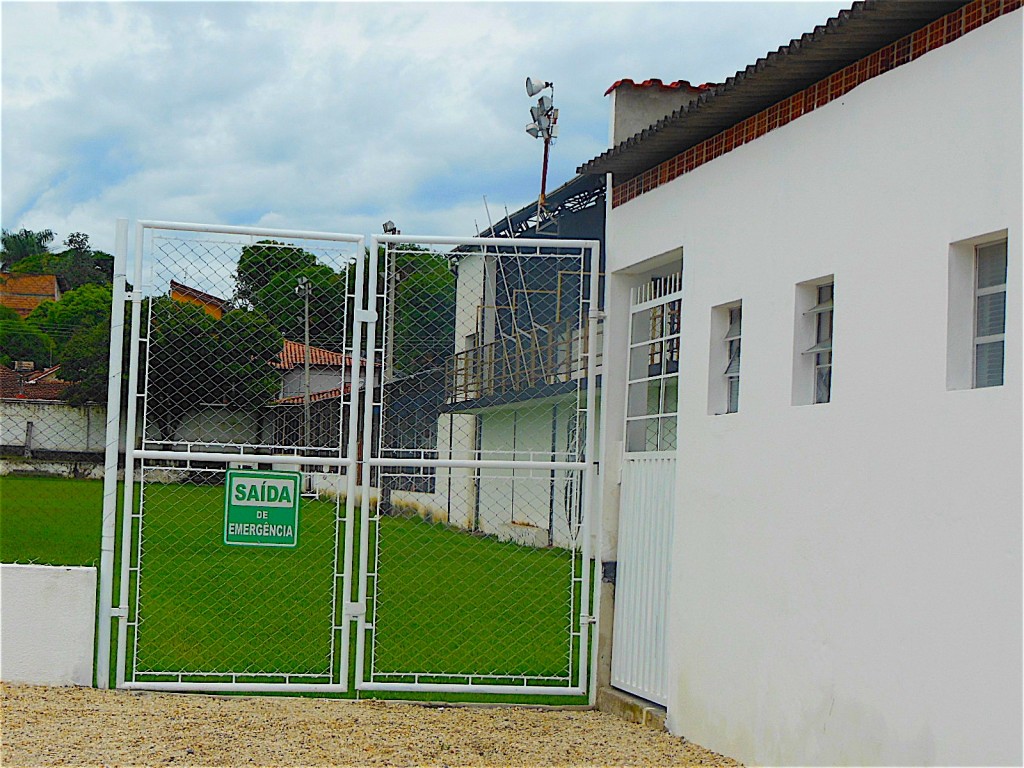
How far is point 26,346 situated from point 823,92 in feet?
39.4

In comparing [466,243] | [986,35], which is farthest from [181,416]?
[986,35]

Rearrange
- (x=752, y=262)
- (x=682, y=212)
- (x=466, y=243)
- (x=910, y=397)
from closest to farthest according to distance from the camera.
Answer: (x=910, y=397)
(x=752, y=262)
(x=682, y=212)
(x=466, y=243)

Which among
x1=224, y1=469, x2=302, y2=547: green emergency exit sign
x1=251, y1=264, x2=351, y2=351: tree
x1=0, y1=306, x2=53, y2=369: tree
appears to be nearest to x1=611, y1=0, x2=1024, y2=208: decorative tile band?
x1=251, y1=264, x2=351, y2=351: tree

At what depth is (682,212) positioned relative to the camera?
7.83 meters

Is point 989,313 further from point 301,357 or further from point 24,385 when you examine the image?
point 24,385

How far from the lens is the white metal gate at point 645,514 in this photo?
795 cm

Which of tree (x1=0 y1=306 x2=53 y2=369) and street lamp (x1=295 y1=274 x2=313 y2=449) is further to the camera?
tree (x1=0 y1=306 x2=53 y2=369)

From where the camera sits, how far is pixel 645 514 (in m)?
8.25

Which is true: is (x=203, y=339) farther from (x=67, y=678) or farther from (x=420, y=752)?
(x=420, y=752)

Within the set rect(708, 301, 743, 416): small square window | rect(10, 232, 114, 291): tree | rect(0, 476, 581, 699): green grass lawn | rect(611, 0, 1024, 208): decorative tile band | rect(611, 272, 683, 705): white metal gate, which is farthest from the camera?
rect(10, 232, 114, 291): tree

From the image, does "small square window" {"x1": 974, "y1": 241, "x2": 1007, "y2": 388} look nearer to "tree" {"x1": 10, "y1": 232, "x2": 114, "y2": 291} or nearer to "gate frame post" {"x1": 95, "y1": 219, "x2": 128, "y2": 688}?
"gate frame post" {"x1": 95, "y1": 219, "x2": 128, "y2": 688}

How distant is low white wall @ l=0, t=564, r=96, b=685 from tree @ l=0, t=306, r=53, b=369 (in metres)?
3.30

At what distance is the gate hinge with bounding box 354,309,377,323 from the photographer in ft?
27.0

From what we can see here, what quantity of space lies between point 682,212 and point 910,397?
283 cm
